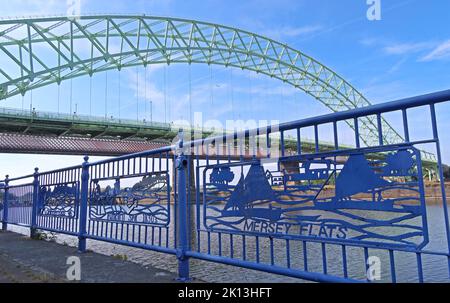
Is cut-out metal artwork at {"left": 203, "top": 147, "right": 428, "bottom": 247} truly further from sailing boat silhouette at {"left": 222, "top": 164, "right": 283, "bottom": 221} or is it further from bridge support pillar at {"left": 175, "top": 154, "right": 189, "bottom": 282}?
bridge support pillar at {"left": 175, "top": 154, "right": 189, "bottom": 282}

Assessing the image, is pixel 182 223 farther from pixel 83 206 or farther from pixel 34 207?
pixel 34 207

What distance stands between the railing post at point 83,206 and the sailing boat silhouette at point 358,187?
165 inches

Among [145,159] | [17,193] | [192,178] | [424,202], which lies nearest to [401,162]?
[424,202]

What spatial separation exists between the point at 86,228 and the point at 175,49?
1506 inches

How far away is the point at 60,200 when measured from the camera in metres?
6.50

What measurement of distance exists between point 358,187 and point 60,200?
559cm

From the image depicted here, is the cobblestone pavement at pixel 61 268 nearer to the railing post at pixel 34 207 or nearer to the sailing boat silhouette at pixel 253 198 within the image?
the sailing boat silhouette at pixel 253 198

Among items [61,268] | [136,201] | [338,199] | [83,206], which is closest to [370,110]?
[338,199]

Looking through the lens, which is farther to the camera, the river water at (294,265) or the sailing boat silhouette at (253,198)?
the river water at (294,265)

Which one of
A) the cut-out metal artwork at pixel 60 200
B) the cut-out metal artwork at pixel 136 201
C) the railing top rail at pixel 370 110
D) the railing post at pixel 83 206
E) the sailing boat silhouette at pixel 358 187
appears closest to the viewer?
the railing top rail at pixel 370 110

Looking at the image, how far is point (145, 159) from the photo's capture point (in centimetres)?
454

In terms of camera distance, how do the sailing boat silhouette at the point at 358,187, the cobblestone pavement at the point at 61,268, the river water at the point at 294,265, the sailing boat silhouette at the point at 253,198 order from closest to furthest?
the sailing boat silhouette at the point at 358,187 → the sailing boat silhouette at the point at 253,198 → the cobblestone pavement at the point at 61,268 → the river water at the point at 294,265

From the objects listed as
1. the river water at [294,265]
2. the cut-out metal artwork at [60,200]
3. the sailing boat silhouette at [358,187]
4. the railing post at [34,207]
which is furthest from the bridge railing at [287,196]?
the railing post at [34,207]

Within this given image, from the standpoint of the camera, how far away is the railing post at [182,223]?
3.72 metres
